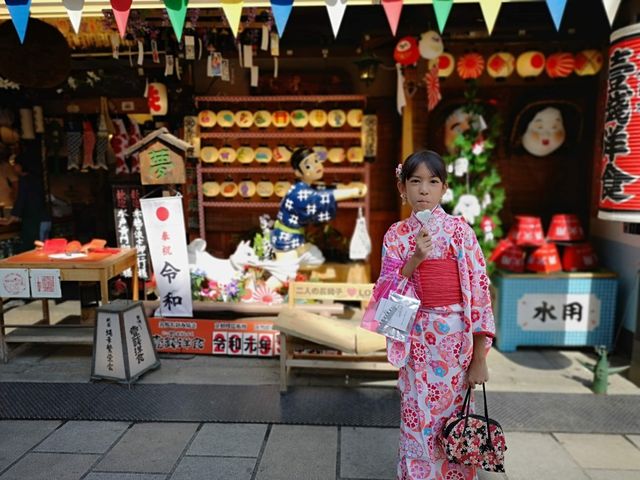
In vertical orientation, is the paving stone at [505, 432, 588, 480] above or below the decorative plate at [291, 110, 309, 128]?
below

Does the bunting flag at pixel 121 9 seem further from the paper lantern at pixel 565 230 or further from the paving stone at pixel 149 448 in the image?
the paper lantern at pixel 565 230

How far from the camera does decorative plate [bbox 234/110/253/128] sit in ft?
25.3

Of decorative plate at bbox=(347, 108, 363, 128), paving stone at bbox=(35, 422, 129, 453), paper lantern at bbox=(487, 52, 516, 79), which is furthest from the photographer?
decorative plate at bbox=(347, 108, 363, 128)

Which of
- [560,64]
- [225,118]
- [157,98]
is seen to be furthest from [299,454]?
[560,64]

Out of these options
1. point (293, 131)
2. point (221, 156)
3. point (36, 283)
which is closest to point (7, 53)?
point (36, 283)

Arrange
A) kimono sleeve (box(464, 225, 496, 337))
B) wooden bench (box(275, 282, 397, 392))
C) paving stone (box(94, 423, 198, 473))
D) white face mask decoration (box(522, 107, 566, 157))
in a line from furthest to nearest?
white face mask decoration (box(522, 107, 566, 157)) → wooden bench (box(275, 282, 397, 392)) → paving stone (box(94, 423, 198, 473)) → kimono sleeve (box(464, 225, 496, 337))

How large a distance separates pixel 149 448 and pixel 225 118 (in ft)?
17.5

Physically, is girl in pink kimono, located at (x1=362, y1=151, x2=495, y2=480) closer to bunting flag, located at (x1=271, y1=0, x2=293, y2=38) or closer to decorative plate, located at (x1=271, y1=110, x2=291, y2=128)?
bunting flag, located at (x1=271, y1=0, x2=293, y2=38)

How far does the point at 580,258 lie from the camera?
6254mm

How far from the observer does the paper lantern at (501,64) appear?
6.38 m

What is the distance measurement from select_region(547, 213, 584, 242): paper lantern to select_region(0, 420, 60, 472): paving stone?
623cm

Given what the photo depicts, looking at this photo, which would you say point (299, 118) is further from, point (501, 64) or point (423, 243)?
point (423, 243)

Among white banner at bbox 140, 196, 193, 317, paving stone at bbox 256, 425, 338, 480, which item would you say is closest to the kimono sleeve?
paving stone at bbox 256, 425, 338, 480

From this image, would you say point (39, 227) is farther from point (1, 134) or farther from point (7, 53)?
point (7, 53)
